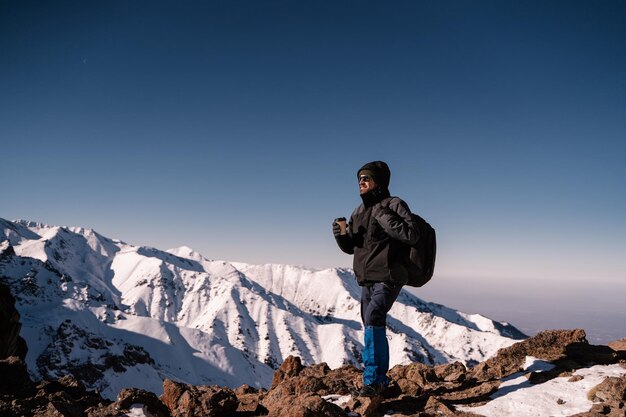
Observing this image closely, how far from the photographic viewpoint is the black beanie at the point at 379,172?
6.46 m

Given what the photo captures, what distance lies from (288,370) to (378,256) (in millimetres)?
5838

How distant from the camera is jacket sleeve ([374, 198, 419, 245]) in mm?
5715

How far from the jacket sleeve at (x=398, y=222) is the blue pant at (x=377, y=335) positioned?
0.91 m

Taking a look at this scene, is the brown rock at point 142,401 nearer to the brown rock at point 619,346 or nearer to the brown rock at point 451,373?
the brown rock at point 451,373

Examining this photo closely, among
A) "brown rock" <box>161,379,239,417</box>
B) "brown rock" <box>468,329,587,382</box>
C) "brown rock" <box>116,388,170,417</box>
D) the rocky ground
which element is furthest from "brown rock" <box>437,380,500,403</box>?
"brown rock" <box>116,388,170,417</box>

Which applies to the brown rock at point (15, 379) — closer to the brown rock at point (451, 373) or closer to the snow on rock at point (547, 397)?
the snow on rock at point (547, 397)

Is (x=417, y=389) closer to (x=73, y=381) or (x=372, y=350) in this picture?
(x=372, y=350)

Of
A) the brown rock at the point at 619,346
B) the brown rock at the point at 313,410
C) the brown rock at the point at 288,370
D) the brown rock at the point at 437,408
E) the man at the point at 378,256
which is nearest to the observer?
the brown rock at the point at 313,410

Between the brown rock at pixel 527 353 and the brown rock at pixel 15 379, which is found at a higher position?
the brown rock at pixel 527 353

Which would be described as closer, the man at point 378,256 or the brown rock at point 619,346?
the man at point 378,256

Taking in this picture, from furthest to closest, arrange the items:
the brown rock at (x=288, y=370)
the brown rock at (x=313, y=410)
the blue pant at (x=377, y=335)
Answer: the brown rock at (x=288, y=370) → the blue pant at (x=377, y=335) → the brown rock at (x=313, y=410)

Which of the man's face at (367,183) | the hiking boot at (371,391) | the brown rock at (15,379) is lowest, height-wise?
the brown rock at (15,379)

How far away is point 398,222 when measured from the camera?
580 cm

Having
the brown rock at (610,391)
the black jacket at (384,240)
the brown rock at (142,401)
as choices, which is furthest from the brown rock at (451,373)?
the brown rock at (142,401)
